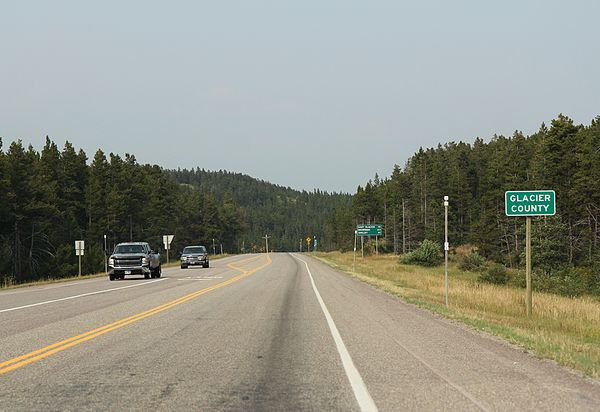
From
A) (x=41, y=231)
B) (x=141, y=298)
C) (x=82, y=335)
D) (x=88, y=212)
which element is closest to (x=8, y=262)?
(x=41, y=231)

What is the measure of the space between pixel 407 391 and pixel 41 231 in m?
68.0

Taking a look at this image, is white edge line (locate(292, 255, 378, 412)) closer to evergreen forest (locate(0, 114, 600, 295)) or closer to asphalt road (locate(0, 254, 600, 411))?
asphalt road (locate(0, 254, 600, 411))

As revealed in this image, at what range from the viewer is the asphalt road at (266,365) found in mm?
6527

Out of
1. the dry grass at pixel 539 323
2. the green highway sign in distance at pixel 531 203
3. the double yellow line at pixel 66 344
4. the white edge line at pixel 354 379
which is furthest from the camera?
the green highway sign in distance at pixel 531 203

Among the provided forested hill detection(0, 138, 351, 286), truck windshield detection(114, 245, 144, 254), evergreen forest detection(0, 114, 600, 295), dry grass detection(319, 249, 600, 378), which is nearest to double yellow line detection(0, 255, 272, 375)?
dry grass detection(319, 249, 600, 378)

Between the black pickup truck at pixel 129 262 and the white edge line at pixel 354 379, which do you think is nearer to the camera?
the white edge line at pixel 354 379

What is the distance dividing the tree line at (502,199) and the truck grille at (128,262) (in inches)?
1503

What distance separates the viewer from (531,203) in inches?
673

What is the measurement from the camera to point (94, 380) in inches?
298

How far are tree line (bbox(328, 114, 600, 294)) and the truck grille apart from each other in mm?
38186

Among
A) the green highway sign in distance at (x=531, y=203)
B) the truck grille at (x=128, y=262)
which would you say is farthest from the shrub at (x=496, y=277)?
the green highway sign in distance at (x=531, y=203)

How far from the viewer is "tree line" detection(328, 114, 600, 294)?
60.5 metres

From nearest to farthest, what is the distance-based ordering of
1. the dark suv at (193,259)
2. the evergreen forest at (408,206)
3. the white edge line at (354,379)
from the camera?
the white edge line at (354,379), the dark suv at (193,259), the evergreen forest at (408,206)

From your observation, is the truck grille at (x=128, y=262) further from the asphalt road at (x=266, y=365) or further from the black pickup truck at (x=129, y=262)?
the asphalt road at (x=266, y=365)
